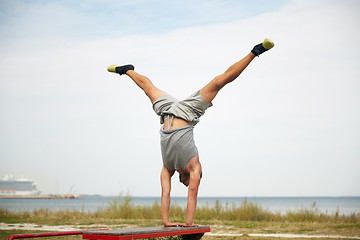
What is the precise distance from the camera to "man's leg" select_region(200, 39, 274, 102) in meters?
5.69

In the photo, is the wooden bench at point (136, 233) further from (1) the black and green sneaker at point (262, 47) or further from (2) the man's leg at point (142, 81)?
(1) the black and green sneaker at point (262, 47)

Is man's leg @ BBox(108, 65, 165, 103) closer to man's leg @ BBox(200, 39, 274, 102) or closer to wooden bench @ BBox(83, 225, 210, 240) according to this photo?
man's leg @ BBox(200, 39, 274, 102)

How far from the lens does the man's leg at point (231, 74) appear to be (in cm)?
Result: 569

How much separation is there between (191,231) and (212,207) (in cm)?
865

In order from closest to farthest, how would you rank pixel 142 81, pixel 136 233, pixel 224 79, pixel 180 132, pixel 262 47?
pixel 136 233
pixel 262 47
pixel 224 79
pixel 180 132
pixel 142 81

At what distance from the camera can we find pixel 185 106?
607 centimetres

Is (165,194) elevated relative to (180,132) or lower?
lower

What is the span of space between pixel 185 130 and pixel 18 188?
10595 centimetres

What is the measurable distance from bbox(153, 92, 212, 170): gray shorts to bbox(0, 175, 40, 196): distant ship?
4077 inches

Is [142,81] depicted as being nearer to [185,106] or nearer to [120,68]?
[120,68]

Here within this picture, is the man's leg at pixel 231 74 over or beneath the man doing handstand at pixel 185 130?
over

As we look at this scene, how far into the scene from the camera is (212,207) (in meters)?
14.2

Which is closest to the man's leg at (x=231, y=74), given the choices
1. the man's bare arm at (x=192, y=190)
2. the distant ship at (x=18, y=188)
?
the man's bare arm at (x=192, y=190)

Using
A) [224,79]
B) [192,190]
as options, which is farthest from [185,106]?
[192,190]
